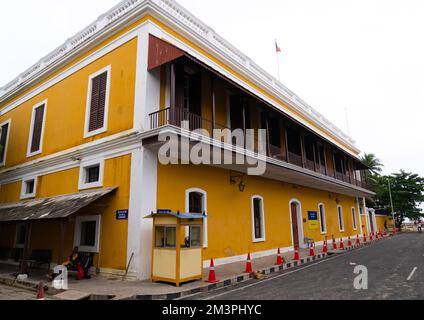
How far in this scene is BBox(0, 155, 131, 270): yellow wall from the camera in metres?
9.82

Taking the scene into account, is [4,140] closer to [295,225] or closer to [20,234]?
[20,234]

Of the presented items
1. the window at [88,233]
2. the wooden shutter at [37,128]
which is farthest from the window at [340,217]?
the wooden shutter at [37,128]

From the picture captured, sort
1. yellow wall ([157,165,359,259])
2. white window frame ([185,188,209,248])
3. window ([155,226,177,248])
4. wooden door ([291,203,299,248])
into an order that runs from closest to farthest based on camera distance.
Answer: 1. window ([155,226,177,248])
2. yellow wall ([157,165,359,259])
3. white window frame ([185,188,209,248])
4. wooden door ([291,203,299,248])

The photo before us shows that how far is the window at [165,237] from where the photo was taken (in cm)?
871

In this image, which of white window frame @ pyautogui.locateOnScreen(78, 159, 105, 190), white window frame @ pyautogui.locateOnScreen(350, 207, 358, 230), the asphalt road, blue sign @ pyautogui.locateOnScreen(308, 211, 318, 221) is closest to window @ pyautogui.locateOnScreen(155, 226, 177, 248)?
the asphalt road

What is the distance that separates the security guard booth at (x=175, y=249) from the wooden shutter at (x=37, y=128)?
974 cm

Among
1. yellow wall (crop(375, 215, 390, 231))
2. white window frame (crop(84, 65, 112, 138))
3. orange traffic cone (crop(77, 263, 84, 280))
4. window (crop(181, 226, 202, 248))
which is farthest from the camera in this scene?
yellow wall (crop(375, 215, 390, 231))

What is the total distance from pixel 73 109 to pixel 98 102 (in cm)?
189

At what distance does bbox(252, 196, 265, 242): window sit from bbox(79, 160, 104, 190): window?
7168 millimetres

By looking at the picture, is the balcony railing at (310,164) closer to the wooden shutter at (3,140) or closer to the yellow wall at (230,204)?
the yellow wall at (230,204)

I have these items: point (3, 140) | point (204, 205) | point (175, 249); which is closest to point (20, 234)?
point (3, 140)

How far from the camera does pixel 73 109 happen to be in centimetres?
1344

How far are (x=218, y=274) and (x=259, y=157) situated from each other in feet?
16.9

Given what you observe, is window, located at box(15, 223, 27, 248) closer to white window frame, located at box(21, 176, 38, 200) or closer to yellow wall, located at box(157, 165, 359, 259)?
white window frame, located at box(21, 176, 38, 200)
